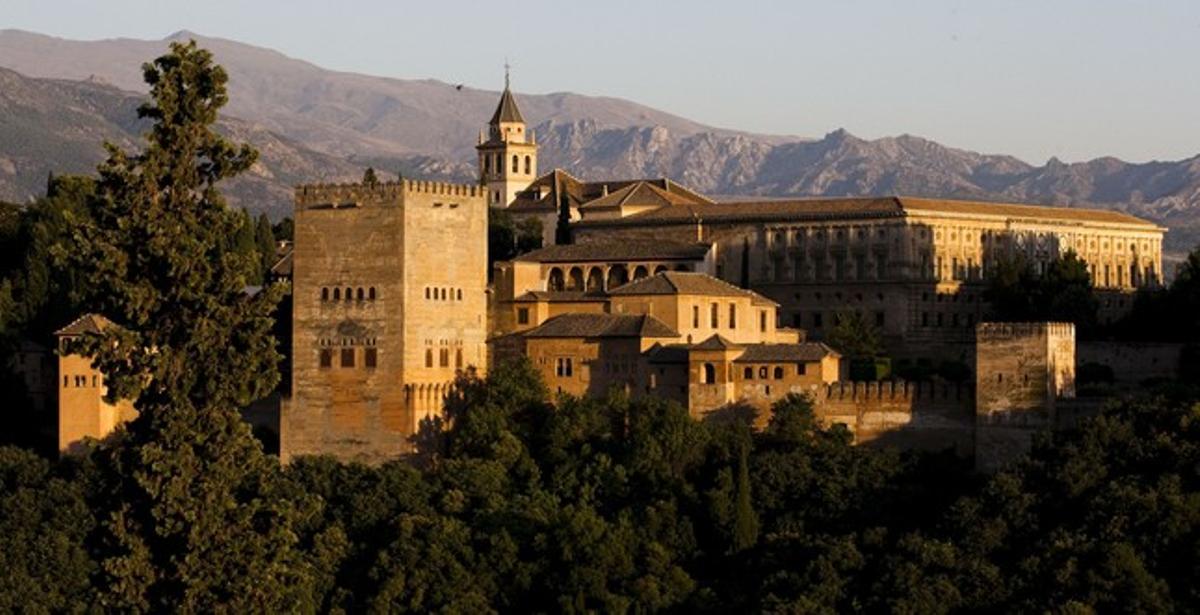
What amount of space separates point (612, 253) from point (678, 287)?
1024 centimetres

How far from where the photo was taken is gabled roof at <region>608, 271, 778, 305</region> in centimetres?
6669

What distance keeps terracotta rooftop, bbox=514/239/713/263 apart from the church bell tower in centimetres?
3114

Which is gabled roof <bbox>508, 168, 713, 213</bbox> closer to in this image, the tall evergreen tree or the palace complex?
the palace complex

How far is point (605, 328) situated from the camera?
210 ft

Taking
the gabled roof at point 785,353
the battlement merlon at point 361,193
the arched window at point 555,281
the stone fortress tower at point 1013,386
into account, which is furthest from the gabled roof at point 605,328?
the arched window at point 555,281

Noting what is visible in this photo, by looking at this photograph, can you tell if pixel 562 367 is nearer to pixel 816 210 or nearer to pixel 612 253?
pixel 612 253

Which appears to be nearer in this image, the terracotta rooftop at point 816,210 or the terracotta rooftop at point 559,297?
the terracotta rooftop at point 559,297

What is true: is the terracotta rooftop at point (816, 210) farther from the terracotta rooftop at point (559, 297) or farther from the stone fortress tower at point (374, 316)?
the stone fortress tower at point (374, 316)

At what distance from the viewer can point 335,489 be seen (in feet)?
199

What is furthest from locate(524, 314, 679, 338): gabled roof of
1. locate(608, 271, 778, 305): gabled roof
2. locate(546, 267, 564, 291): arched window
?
locate(546, 267, 564, 291): arched window

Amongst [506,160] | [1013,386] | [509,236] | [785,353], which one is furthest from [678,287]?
[506,160]

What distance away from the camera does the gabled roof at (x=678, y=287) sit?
66688 mm

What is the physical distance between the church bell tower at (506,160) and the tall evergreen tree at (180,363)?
77842 millimetres

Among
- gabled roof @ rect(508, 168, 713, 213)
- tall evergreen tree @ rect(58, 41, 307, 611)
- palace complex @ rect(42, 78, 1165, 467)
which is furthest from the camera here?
gabled roof @ rect(508, 168, 713, 213)
